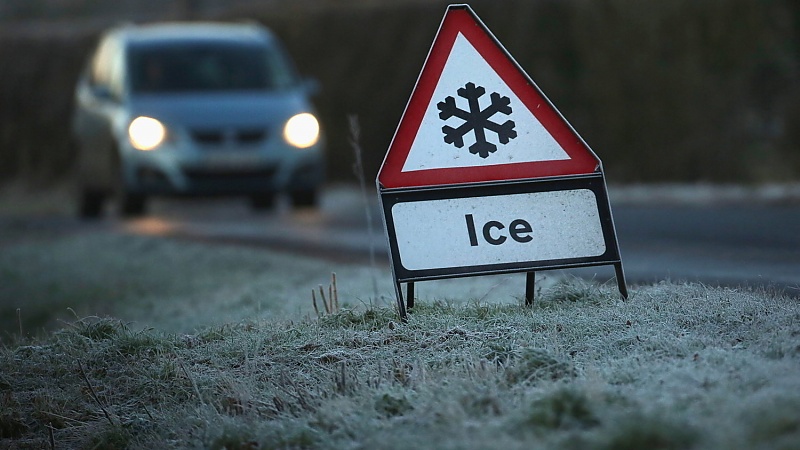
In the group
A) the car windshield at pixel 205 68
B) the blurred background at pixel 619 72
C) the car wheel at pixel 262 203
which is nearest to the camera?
the car windshield at pixel 205 68

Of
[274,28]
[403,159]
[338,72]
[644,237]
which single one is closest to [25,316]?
[644,237]

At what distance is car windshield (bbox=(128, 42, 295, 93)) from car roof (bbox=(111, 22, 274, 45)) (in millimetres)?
156

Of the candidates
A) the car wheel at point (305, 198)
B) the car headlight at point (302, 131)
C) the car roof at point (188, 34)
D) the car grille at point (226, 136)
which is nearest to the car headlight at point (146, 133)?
the car grille at point (226, 136)

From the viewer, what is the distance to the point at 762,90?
17609 mm

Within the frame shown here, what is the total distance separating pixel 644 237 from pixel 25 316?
492 cm

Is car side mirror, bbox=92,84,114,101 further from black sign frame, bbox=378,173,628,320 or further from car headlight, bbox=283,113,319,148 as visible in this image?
black sign frame, bbox=378,173,628,320

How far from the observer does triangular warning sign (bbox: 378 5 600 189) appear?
5.36m

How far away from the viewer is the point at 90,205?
1673cm

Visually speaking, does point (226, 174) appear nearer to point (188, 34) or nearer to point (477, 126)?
point (188, 34)

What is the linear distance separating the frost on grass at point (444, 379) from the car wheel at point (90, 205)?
428 inches

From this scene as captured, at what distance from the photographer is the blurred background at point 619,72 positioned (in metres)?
17.5

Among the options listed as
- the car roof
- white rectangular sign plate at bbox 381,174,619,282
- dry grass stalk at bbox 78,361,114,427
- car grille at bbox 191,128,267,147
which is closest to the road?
white rectangular sign plate at bbox 381,174,619,282

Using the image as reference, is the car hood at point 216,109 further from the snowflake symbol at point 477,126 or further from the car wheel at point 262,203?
the snowflake symbol at point 477,126

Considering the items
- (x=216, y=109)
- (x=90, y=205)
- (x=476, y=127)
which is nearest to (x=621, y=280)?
(x=476, y=127)
